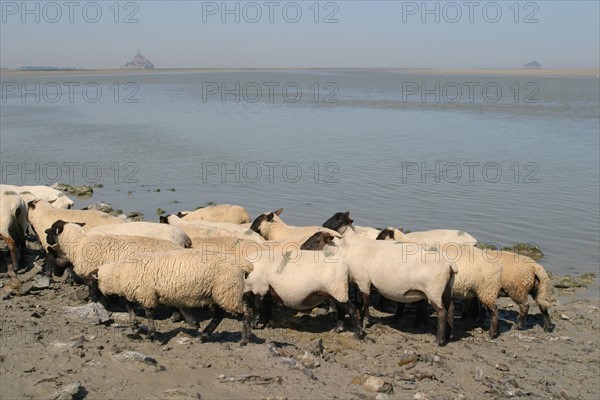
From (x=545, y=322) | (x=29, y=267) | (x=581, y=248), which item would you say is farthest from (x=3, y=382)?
(x=581, y=248)

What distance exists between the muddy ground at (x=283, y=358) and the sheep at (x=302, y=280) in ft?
1.88

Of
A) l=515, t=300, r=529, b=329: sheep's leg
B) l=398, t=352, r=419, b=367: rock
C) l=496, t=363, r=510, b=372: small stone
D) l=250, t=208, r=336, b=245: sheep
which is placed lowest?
l=496, t=363, r=510, b=372: small stone

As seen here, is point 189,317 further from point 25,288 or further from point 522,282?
point 522,282

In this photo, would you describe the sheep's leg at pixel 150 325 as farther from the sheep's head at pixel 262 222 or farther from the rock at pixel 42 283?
the sheep's head at pixel 262 222

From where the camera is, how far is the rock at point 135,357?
26.0 ft

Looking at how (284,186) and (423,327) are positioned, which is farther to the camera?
(284,186)

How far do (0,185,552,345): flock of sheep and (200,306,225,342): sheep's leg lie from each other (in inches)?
0.8

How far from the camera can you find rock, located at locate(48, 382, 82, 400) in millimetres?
6848

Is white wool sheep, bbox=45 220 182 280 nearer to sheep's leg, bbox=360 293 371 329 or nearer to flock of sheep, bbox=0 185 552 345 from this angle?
flock of sheep, bbox=0 185 552 345

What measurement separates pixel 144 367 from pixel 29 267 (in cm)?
593

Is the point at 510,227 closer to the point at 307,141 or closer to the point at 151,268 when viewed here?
the point at 151,268

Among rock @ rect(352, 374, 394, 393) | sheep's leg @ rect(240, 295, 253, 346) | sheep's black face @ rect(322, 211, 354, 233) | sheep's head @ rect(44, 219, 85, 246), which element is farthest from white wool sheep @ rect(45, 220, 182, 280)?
rock @ rect(352, 374, 394, 393)

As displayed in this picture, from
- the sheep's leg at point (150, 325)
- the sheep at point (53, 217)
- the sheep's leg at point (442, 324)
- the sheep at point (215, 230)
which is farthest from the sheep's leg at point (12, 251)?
the sheep's leg at point (442, 324)

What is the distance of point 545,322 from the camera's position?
10688 millimetres
